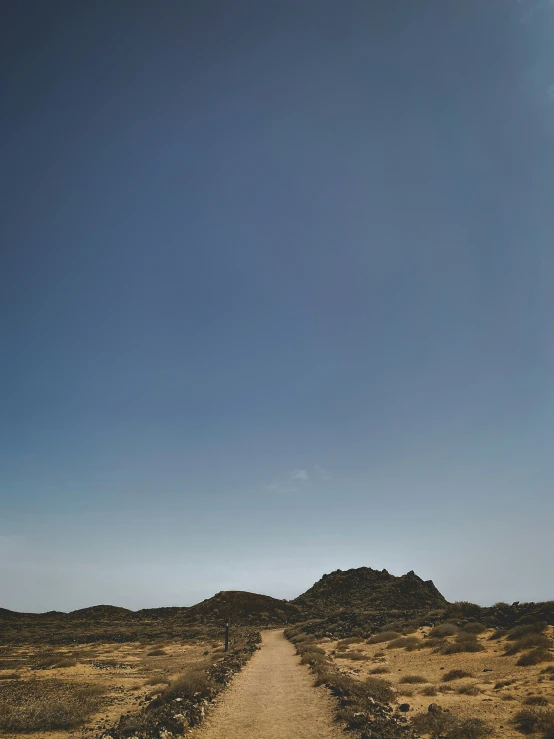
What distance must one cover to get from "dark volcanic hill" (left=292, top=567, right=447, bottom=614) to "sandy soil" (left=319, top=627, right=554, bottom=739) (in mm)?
50160

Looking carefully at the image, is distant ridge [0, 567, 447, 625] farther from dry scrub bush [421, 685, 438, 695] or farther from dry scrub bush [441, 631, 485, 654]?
dry scrub bush [421, 685, 438, 695]

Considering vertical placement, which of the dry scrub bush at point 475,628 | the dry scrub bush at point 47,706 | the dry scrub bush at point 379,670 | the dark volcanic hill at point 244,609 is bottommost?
the dry scrub bush at point 379,670

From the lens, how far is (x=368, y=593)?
84.0 metres

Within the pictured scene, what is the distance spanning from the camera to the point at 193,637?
4503 cm

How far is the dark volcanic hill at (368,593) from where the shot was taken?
7369 centimetres

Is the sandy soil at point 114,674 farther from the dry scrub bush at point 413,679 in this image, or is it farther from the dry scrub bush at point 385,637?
the dry scrub bush at point 385,637

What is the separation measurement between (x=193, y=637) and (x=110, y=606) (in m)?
63.0

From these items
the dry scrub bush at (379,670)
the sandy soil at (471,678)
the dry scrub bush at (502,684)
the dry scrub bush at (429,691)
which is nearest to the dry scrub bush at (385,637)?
the sandy soil at (471,678)

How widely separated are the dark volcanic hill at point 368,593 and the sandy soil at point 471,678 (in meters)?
50.2

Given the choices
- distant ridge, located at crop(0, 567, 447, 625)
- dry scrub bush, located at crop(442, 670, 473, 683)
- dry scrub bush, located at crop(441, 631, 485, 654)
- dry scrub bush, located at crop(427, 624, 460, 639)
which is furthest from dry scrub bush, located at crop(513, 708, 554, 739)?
distant ridge, located at crop(0, 567, 447, 625)

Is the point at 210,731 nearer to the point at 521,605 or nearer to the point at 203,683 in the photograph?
the point at 203,683

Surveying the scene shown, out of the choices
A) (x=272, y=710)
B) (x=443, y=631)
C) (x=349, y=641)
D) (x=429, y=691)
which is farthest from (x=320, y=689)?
(x=349, y=641)

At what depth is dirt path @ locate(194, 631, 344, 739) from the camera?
34.8ft

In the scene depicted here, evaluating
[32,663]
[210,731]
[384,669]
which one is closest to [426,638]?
[384,669]
